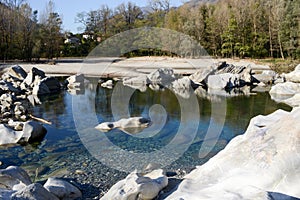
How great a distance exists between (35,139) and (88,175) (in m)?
2.81

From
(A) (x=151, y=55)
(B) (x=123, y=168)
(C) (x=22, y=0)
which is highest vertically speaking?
(C) (x=22, y=0)

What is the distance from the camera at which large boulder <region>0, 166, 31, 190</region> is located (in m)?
4.61

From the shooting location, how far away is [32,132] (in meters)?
7.69

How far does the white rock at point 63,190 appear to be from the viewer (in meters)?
4.53

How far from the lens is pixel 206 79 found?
1802cm

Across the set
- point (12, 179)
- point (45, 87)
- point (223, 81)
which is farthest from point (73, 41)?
point (12, 179)

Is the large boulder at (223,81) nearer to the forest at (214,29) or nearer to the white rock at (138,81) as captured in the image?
the white rock at (138,81)

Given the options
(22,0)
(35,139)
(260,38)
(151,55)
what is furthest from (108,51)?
(35,139)

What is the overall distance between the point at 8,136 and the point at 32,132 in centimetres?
54

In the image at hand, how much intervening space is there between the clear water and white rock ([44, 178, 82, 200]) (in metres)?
1.05

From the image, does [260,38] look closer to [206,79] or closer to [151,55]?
[151,55]

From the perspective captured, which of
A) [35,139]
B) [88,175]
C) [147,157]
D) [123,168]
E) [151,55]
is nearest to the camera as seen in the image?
[88,175]

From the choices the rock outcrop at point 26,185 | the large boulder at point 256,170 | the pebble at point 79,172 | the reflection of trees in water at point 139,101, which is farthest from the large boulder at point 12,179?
the reflection of trees in water at point 139,101

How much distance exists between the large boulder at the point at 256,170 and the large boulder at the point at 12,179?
224 centimetres
